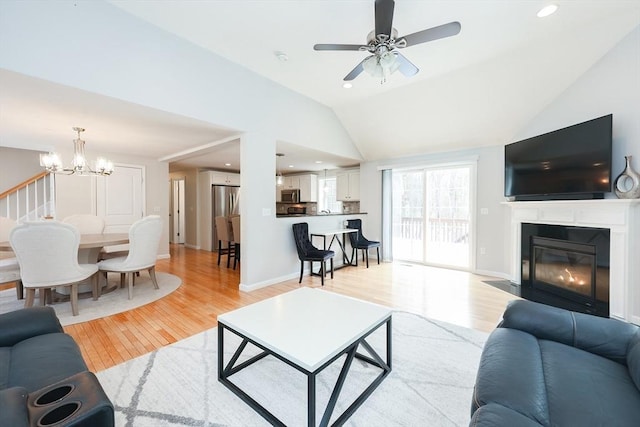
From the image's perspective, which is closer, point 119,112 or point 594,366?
point 594,366

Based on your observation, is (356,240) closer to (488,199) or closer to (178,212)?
(488,199)

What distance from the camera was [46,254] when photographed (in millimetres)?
2641

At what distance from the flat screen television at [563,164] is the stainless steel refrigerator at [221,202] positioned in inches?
255

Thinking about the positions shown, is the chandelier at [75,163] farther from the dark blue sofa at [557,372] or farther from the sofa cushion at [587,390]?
the sofa cushion at [587,390]

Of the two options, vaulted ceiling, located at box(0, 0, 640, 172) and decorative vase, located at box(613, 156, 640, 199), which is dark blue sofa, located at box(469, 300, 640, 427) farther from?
vaulted ceiling, located at box(0, 0, 640, 172)

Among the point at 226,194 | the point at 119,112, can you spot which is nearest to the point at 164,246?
the point at 226,194

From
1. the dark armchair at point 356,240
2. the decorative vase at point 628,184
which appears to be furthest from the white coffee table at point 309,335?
the dark armchair at point 356,240

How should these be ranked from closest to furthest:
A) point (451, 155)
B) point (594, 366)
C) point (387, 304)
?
point (594, 366) → point (387, 304) → point (451, 155)

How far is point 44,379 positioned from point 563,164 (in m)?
5.01

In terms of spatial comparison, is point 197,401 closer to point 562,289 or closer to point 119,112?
point 119,112

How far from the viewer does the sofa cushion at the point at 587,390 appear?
3.09 feet

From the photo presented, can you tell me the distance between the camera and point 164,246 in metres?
6.16

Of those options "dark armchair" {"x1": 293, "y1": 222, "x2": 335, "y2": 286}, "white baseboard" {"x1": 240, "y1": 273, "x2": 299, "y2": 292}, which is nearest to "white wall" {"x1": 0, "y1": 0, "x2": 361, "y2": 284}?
"white baseboard" {"x1": 240, "y1": 273, "x2": 299, "y2": 292}

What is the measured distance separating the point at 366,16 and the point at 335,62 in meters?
0.84
